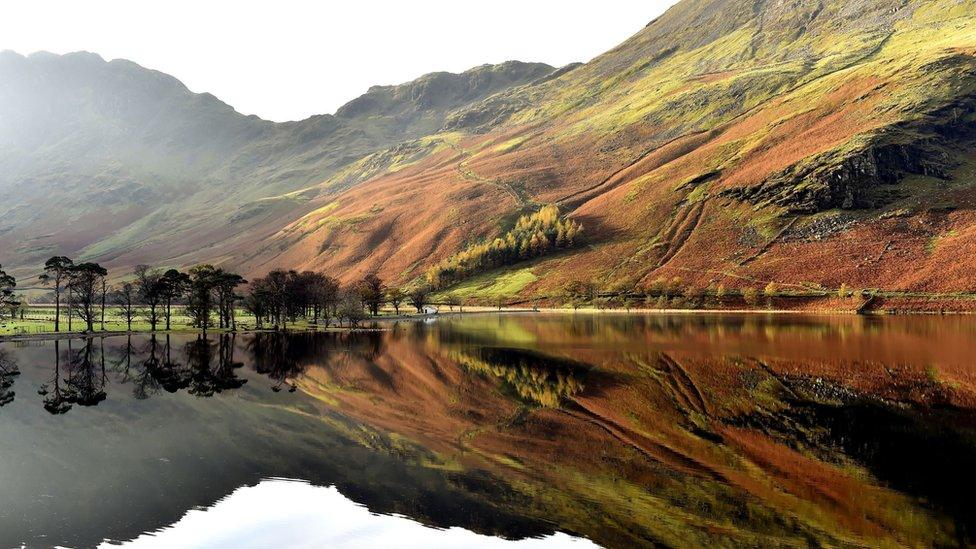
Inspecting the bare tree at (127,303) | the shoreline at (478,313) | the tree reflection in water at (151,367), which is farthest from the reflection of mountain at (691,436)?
the bare tree at (127,303)

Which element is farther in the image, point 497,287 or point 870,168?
point 497,287

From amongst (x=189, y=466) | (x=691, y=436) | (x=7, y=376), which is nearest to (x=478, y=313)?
(x=7, y=376)

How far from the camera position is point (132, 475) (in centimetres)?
2570

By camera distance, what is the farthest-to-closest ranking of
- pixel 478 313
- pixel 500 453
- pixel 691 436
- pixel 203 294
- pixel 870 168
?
pixel 870 168
pixel 478 313
pixel 203 294
pixel 691 436
pixel 500 453

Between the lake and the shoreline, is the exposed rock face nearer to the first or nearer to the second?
the shoreline

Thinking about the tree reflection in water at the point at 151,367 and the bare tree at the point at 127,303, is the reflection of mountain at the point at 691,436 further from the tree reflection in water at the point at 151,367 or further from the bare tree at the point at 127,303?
the bare tree at the point at 127,303

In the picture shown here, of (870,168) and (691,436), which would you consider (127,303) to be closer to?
(691,436)

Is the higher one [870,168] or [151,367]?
[870,168]

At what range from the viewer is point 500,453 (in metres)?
27.6

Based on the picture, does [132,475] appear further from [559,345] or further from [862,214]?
[862,214]

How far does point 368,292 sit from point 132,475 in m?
122

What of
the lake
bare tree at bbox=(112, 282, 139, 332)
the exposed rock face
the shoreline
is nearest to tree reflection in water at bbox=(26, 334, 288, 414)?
the lake

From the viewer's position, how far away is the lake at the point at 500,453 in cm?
1973

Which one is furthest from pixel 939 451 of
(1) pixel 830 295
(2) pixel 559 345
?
(1) pixel 830 295
